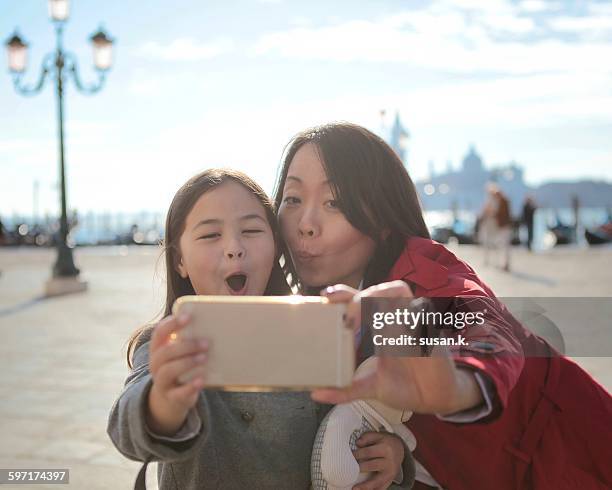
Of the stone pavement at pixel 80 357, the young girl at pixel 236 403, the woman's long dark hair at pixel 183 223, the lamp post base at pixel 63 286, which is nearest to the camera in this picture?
the young girl at pixel 236 403

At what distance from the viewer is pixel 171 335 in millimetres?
1097

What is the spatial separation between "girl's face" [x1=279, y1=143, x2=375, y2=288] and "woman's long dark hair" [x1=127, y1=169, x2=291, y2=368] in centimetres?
6

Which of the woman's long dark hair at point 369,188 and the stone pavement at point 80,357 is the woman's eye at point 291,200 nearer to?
the woman's long dark hair at point 369,188

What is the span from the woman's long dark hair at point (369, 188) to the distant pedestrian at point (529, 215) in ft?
62.9

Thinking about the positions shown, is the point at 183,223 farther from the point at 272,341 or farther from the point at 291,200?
the point at 272,341

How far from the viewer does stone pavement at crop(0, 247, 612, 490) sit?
3.95 meters

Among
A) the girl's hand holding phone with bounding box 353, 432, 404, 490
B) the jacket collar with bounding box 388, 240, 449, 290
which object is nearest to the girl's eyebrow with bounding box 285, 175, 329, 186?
the jacket collar with bounding box 388, 240, 449, 290

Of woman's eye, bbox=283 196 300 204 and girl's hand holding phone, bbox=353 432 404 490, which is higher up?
woman's eye, bbox=283 196 300 204

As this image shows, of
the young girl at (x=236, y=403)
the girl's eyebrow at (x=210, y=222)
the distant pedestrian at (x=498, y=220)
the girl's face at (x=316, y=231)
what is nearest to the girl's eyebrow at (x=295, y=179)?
the girl's face at (x=316, y=231)

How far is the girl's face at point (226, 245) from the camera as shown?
1.70 metres

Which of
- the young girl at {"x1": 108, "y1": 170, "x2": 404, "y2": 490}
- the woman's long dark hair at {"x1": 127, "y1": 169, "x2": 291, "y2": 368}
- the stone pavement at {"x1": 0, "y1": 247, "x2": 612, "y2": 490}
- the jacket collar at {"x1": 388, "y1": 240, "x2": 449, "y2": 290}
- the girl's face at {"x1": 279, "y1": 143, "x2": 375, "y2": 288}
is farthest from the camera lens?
the stone pavement at {"x1": 0, "y1": 247, "x2": 612, "y2": 490}

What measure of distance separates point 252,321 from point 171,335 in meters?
0.14

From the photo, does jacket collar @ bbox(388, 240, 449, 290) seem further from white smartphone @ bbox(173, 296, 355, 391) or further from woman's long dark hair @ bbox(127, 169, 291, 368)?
white smartphone @ bbox(173, 296, 355, 391)

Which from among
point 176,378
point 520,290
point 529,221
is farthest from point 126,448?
point 529,221
